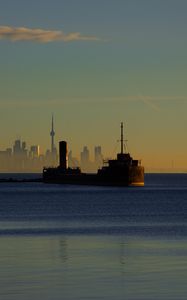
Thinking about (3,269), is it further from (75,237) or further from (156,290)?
(75,237)

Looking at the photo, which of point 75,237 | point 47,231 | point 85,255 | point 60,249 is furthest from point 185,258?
point 47,231

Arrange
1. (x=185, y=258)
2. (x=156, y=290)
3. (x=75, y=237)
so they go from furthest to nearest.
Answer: (x=75, y=237)
(x=185, y=258)
(x=156, y=290)

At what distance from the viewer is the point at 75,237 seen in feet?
264

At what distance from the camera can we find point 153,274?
167ft

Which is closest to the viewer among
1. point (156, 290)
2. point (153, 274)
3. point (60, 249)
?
point (156, 290)

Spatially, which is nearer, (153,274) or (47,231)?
(153,274)

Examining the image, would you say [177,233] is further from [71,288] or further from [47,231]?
[71,288]

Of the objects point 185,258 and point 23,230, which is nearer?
point 185,258

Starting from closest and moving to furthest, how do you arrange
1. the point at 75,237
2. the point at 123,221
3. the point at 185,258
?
the point at 185,258 → the point at 75,237 → the point at 123,221

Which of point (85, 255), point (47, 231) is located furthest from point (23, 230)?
point (85, 255)

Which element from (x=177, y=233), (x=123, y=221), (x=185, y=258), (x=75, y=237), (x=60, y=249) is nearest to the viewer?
(x=185, y=258)

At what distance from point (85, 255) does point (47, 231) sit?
27600 mm

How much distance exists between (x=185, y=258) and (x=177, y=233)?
88.9 feet

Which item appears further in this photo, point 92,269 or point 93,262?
point 93,262
